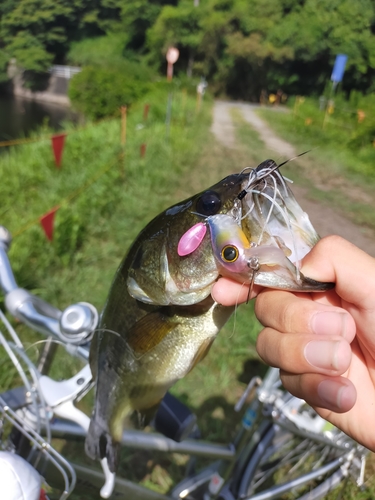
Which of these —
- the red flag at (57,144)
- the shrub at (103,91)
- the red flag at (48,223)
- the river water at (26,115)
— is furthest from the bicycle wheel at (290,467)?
the shrub at (103,91)

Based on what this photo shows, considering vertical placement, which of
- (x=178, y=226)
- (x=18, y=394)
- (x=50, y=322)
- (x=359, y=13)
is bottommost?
(x=18, y=394)

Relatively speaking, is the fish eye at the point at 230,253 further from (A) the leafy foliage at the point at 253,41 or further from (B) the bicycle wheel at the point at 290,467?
(A) the leafy foliage at the point at 253,41

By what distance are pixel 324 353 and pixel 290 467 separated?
203cm

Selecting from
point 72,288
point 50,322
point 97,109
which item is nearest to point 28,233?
point 72,288

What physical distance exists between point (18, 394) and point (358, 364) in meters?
1.10

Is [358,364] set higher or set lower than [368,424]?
higher

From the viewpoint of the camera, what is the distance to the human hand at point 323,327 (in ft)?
2.71

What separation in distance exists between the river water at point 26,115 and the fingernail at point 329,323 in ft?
68.2

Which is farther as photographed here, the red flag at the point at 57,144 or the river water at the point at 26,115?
the river water at the point at 26,115

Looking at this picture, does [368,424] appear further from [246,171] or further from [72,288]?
[72,288]

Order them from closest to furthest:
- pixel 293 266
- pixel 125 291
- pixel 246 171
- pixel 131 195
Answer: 1. pixel 293 266
2. pixel 246 171
3. pixel 125 291
4. pixel 131 195

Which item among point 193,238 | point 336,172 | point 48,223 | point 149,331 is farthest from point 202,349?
point 336,172

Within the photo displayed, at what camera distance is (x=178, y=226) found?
3.48 feet

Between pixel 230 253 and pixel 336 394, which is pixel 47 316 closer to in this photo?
pixel 230 253
